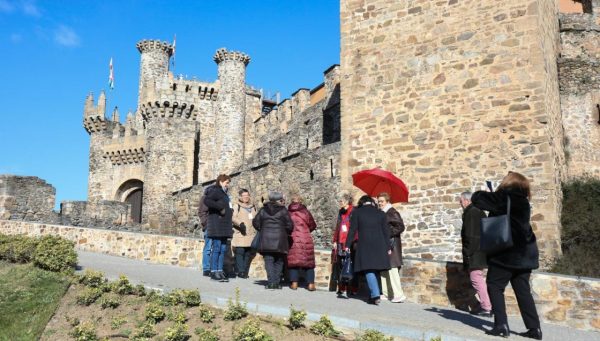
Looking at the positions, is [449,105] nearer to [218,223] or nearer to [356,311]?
[218,223]

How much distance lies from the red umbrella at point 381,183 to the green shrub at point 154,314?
3769 mm

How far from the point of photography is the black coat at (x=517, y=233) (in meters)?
5.50

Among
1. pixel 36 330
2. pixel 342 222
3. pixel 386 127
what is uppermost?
pixel 386 127

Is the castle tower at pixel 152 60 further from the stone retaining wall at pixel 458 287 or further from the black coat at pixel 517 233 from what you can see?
the black coat at pixel 517 233

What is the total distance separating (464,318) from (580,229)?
17.8 feet

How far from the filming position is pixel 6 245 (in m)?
10.6

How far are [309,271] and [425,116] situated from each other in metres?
4.25

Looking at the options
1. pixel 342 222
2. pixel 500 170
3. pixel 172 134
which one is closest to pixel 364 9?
pixel 500 170

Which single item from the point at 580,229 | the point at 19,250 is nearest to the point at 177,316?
the point at 19,250

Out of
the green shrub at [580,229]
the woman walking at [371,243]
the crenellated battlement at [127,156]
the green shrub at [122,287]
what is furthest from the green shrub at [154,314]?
the crenellated battlement at [127,156]

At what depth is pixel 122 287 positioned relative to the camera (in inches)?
307

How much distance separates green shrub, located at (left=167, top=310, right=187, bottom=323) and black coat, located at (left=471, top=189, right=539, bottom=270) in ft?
11.3

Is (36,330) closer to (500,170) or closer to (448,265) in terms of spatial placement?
(448,265)

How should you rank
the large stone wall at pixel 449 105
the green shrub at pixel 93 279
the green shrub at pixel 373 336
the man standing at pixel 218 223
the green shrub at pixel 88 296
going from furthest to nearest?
the large stone wall at pixel 449 105
the man standing at pixel 218 223
the green shrub at pixel 93 279
the green shrub at pixel 88 296
the green shrub at pixel 373 336
